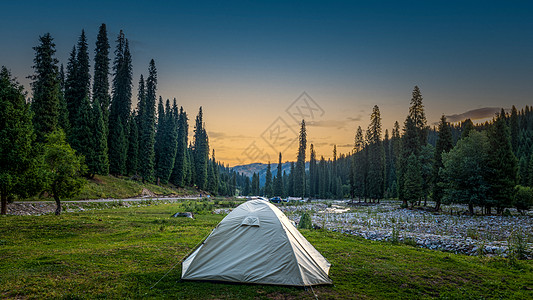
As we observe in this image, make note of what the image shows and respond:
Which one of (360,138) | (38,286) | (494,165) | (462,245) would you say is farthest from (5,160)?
(360,138)

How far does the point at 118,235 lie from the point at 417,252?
1399 cm

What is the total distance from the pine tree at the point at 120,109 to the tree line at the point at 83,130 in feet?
0.45

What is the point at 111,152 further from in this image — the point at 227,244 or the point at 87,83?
the point at 227,244

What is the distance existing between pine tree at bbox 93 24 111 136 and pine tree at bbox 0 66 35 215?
22.9m

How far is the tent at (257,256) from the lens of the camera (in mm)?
7344

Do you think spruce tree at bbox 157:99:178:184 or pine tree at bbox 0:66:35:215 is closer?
pine tree at bbox 0:66:35:215

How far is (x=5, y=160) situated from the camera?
56.5 feet

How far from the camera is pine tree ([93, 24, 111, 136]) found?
136 ft

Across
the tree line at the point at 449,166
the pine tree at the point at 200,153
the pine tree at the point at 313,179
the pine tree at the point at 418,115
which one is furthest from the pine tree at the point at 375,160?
the pine tree at the point at 313,179

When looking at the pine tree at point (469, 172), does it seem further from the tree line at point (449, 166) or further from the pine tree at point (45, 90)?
the pine tree at point (45, 90)

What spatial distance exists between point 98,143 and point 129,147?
11880mm

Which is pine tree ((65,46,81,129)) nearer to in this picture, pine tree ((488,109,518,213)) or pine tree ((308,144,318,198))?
pine tree ((488,109,518,213))

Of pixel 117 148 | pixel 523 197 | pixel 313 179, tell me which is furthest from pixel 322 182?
pixel 117 148

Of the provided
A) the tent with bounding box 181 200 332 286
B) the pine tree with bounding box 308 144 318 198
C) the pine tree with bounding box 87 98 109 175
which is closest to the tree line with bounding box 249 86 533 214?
the tent with bounding box 181 200 332 286
